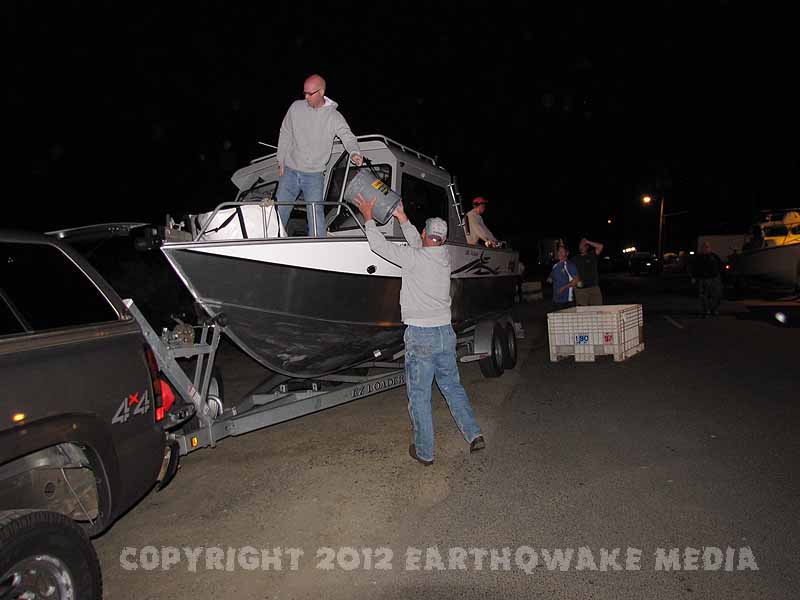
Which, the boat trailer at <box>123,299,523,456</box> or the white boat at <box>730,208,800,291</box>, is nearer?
the boat trailer at <box>123,299,523,456</box>

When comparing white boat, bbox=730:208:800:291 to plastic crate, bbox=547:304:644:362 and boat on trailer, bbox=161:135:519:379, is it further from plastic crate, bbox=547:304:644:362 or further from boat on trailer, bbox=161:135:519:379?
boat on trailer, bbox=161:135:519:379

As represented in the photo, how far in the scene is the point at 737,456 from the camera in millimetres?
4945

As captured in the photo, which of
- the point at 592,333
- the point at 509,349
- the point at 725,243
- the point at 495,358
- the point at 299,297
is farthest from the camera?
the point at 725,243

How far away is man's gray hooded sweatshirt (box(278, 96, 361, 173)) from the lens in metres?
5.50

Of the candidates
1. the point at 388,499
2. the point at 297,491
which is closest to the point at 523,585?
the point at 388,499

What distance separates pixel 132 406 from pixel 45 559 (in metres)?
0.81


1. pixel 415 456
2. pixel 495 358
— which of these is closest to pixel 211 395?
pixel 415 456

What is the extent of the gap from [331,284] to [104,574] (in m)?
2.74

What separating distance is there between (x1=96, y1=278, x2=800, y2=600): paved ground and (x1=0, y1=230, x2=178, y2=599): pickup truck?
2.33ft

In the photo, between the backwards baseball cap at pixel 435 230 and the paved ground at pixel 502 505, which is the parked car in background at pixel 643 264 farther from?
the backwards baseball cap at pixel 435 230

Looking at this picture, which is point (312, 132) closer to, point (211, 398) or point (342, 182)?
point (342, 182)

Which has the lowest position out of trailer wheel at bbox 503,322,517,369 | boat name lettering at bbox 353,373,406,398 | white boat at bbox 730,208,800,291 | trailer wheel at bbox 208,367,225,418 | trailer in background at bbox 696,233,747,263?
trailer in background at bbox 696,233,747,263

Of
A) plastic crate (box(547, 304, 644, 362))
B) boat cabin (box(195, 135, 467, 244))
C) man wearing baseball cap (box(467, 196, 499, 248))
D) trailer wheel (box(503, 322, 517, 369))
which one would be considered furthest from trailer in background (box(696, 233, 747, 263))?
boat cabin (box(195, 135, 467, 244))

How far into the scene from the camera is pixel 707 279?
50.1 ft
